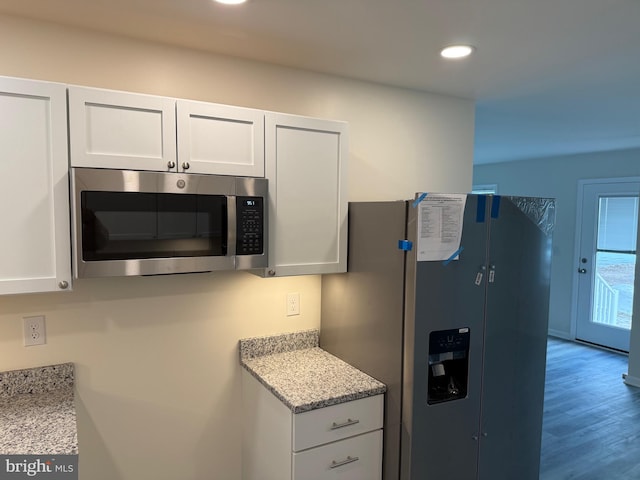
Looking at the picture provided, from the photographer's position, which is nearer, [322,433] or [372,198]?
[322,433]

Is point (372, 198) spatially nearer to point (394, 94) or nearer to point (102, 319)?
point (394, 94)

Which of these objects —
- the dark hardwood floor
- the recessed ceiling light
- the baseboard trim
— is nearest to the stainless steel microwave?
the recessed ceiling light

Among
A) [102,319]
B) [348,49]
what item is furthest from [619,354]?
[102,319]

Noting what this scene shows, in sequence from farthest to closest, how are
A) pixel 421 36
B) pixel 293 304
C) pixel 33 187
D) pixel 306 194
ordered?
pixel 293 304
pixel 306 194
pixel 421 36
pixel 33 187

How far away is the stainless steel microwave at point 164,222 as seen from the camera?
1.58m

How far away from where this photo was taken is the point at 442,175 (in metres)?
2.88

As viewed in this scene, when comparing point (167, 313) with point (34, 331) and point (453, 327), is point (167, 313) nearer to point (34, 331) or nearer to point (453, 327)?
point (34, 331)

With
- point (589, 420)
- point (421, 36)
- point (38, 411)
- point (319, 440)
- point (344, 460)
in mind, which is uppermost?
point (421, 36)

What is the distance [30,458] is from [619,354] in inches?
Result: 240

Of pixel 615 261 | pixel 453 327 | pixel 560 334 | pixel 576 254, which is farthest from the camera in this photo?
pixel 560 334

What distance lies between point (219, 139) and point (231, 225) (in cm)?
38

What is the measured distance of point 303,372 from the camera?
7.02 ft

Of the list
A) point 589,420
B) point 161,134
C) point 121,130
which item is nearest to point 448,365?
point 161,134

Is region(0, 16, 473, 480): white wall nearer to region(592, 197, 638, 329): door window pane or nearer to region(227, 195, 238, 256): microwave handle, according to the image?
region(227, 195, 238, 256): microwave handle
